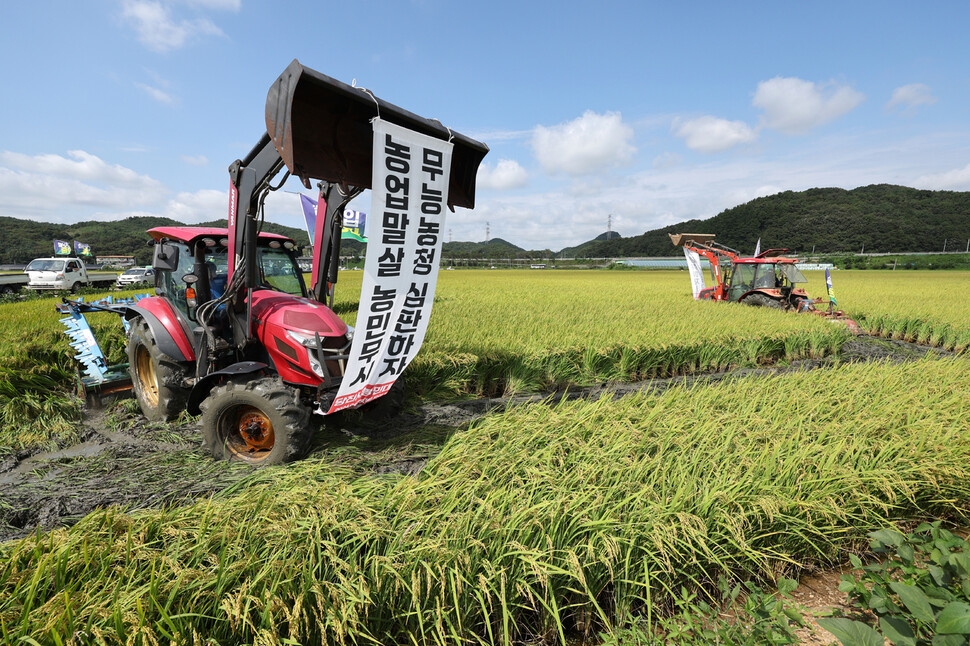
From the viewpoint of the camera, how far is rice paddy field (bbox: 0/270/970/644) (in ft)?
4.68

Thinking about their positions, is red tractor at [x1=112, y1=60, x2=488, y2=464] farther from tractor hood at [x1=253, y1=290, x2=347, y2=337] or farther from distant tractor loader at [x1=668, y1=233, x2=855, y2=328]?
distant tractor loader at [x1=668, y1=233, x2=855, y2=328]

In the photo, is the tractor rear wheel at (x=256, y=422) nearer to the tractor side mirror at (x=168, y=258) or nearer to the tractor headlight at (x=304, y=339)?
the tractor headlight at (x=304, y=339)

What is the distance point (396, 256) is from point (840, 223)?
90.2 meters

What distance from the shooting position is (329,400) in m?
3.14

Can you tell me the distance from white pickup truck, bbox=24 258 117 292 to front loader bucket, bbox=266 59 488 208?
73.7 ft

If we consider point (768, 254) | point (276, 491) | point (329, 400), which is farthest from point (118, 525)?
point (768, 254)

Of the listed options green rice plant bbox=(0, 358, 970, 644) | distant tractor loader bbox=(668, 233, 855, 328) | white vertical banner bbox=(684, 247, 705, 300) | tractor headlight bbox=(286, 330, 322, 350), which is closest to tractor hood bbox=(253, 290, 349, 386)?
tractor headlight bbox=(286, 330, 322, 350)

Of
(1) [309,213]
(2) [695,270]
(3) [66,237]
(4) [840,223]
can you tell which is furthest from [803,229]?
(3) [66,237]

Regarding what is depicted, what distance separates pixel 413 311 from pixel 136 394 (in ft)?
11.7

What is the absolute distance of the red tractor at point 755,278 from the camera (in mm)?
10938

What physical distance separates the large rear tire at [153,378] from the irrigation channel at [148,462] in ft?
0.45

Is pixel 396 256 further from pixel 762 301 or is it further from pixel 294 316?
pixel 762 301

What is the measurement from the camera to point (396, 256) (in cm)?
271

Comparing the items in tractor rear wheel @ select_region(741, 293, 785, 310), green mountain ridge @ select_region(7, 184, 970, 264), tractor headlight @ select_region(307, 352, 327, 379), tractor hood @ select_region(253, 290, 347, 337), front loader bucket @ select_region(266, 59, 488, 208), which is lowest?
tractor headlight @ select_region(307, 352, 327, 379)
